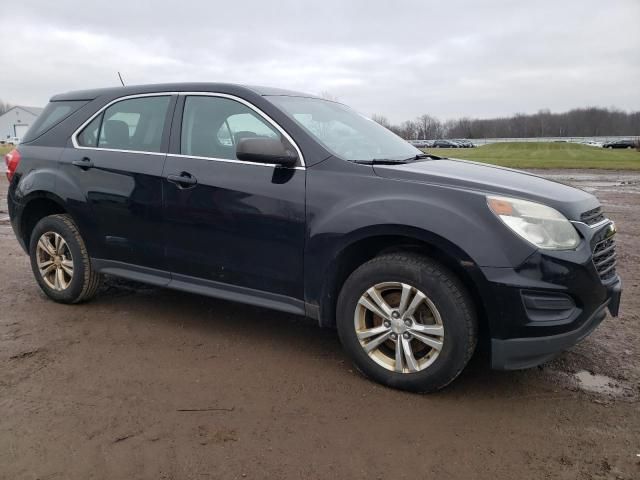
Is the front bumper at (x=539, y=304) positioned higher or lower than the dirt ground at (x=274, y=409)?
higher

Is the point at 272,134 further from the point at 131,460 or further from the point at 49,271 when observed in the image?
the point at 49,271

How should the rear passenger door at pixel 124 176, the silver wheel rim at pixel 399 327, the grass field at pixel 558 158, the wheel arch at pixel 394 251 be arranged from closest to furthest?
the wheel arch at pixel 394 251 → the silver wheel rim at pixel 399 327 → the rear passenger door at pixel 124 176 → the grass field at pixel 558 158

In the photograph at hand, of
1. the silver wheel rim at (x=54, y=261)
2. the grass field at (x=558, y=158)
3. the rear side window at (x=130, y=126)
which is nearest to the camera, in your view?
the rear side window at (x=130, y=126)

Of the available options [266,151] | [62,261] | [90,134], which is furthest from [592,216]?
[62,261]

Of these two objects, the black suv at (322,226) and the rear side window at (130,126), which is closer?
the black suv at (322,226)

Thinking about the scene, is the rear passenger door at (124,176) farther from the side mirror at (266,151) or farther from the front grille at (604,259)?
the front grille at (604,259)

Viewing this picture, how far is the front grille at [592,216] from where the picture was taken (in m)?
3.09

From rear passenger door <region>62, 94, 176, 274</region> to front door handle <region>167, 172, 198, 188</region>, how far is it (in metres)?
0.15

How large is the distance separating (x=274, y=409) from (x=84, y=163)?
2.69 m

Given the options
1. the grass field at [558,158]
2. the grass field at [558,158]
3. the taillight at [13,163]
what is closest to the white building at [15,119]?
the grass field at [558,158]

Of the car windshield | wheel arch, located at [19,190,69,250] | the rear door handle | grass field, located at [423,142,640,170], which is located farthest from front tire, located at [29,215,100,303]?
grass field, located at [423,142,640,170]

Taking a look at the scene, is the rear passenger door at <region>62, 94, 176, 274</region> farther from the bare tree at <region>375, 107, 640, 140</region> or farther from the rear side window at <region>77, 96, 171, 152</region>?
the bare tree at <region>375, 107, 640, 140</region>

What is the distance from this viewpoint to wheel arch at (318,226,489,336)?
2932 millimetres

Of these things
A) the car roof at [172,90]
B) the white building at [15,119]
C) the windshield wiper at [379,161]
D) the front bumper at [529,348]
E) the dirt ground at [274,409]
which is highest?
the white building at [15,119]
